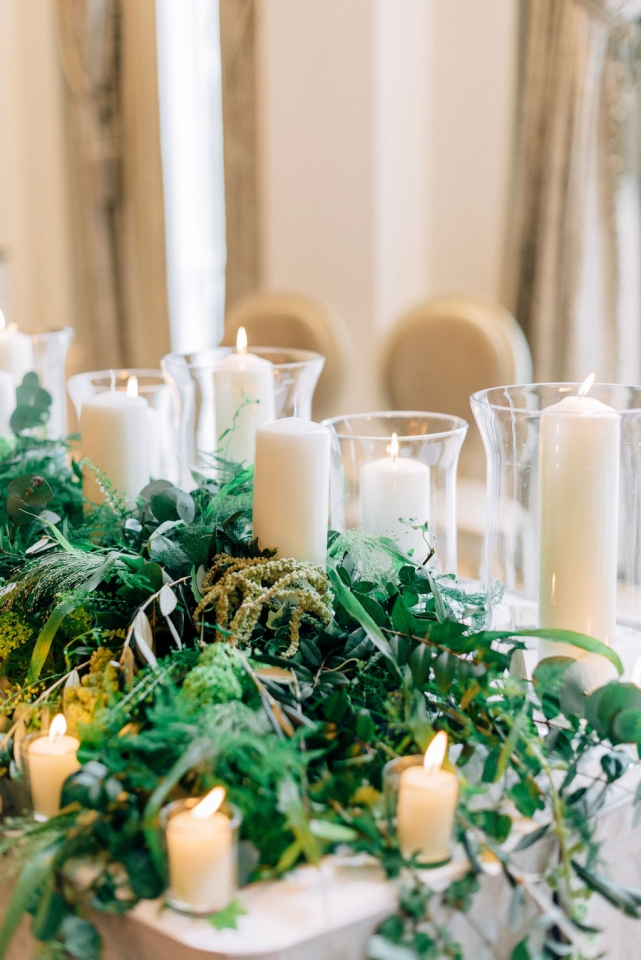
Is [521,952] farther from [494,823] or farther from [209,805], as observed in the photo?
[209,805]

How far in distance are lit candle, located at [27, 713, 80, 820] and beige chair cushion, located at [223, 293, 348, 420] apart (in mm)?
1481

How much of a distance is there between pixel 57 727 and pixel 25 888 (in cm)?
11

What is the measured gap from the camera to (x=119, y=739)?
0.57 metres

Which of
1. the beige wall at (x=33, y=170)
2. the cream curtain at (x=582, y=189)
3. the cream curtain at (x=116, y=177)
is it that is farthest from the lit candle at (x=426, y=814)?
the beige wall at (x=33, y=170)

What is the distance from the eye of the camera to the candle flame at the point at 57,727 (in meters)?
0.60

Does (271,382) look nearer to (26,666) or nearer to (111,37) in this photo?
(26,666)

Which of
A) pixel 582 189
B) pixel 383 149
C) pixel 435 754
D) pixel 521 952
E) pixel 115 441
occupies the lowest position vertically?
pixel 521 952

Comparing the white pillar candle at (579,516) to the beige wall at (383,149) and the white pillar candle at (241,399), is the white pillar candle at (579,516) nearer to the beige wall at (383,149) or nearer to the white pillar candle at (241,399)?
the white pillar candle at (241,399)

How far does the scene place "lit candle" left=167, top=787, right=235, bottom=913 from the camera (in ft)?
1.59

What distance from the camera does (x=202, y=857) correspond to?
0.49 metres

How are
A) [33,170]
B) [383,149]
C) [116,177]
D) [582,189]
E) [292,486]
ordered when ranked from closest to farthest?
1. [292,486]
2. [582,189]
3. [383,149]
4. [116,177]
5. [33,170]

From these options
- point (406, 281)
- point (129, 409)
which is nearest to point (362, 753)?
point (129, 409)

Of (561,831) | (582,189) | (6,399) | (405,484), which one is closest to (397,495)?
(405,484)

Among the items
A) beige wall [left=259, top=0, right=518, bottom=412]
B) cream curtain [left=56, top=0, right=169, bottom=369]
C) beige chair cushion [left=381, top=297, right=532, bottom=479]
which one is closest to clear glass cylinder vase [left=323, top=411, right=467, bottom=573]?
beige chair cushion [left=381, top=297, right=532, bottom=479]
